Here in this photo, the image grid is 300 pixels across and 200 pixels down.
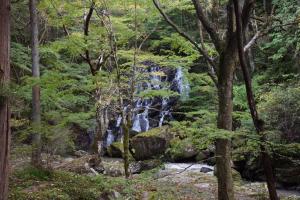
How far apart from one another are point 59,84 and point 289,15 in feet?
33.6

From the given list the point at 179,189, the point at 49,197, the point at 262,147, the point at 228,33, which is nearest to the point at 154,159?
the point at 179,189

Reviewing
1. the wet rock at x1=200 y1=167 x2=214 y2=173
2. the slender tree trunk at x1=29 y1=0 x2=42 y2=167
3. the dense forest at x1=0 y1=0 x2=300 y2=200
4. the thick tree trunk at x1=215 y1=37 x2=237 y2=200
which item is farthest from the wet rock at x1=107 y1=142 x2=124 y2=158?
the thick tree trunk at x1=215 y1=37 x2=237 y2=200

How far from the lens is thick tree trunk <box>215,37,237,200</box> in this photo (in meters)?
5.90

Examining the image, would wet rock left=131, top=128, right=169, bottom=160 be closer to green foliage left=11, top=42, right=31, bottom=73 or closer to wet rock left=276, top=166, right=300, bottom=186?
wet rock left=276, top=166, right=300, bottom=186

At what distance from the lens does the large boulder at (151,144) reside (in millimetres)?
16000

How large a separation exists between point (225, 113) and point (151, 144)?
10404 millimetres

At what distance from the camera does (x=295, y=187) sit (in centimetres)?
1198

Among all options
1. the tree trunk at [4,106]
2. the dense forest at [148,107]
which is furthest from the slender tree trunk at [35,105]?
the tree trunk at [4,106]

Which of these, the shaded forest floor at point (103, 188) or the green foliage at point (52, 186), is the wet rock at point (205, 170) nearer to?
the shaded forest floor at point (103, 188)

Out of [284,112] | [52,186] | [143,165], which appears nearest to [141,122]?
[143,165]

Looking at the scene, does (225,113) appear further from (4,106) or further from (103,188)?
(103,188)

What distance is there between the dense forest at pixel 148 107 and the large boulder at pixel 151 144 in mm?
46

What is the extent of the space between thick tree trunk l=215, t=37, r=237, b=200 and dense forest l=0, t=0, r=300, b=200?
0.7 inches

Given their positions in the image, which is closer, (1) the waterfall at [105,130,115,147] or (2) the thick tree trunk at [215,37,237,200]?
(2) the thick tree trunk at [215,37,237,200]
